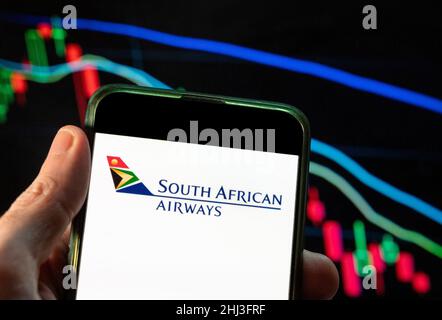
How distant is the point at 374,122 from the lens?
1450 mm

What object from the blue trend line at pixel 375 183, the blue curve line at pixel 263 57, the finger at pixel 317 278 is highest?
the blue curve line at pixel 263 57

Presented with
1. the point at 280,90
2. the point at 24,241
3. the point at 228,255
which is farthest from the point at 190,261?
the point at 280,90

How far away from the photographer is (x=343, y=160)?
4.73 ft

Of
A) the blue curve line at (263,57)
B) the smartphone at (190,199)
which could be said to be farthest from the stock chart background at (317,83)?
the smartphone at (190,199)

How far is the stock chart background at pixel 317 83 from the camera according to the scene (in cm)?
143

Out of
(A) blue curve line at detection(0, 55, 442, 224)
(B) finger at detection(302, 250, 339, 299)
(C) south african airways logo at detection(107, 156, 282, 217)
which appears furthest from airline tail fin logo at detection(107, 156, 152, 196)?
(A) blue curve line at detection(0, 55, 442, 224)

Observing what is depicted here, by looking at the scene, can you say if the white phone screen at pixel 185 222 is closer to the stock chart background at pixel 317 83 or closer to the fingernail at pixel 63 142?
the fingernail at pixel 63 142

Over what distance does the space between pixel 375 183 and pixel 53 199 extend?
992 millimetres

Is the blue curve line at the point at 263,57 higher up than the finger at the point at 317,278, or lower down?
higher up

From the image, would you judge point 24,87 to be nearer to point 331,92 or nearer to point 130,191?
point 331,92

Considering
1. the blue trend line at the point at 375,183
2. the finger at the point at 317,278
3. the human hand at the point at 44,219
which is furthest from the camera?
the blue trend line at the point at 375,183

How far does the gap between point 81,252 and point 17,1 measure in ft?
3.48

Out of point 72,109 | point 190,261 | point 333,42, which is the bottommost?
point 190,261

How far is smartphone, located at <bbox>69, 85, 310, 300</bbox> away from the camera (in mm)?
654
